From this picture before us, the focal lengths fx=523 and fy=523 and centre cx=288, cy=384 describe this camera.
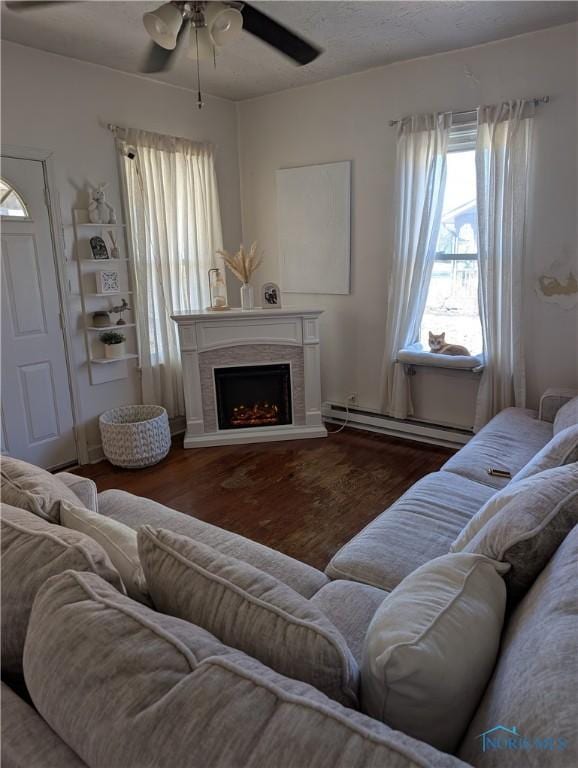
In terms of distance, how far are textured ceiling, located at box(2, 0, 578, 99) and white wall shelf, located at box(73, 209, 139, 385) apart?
1051mm

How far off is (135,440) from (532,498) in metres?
2.89

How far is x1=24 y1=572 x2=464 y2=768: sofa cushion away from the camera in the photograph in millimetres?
658

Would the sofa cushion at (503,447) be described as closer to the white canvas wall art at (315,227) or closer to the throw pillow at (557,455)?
the throw pillow at (557,455)

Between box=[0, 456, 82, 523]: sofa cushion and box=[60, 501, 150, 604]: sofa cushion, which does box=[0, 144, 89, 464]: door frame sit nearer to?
box=[0, 456, 82, 523]: sofa cushion

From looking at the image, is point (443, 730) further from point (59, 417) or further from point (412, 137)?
point (412, 137)

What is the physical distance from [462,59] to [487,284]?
150cm

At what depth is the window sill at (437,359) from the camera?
3689mm

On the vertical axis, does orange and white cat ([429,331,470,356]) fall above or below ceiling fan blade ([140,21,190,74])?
below

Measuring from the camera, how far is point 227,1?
2.06m

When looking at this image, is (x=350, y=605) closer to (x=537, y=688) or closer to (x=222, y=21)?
(x=537, y=688)

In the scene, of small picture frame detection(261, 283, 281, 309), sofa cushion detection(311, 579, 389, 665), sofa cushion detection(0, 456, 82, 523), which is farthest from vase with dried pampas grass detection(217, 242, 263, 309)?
sofa cushion detection(311, 579, 389, 665)

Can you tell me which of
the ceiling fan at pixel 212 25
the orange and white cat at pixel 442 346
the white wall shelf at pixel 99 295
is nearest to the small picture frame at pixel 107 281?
the white wall shelf at pixel 99 295

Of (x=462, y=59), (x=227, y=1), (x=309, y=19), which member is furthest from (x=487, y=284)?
(x=227, y=1)

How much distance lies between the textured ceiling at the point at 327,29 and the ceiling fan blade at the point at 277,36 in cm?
57
